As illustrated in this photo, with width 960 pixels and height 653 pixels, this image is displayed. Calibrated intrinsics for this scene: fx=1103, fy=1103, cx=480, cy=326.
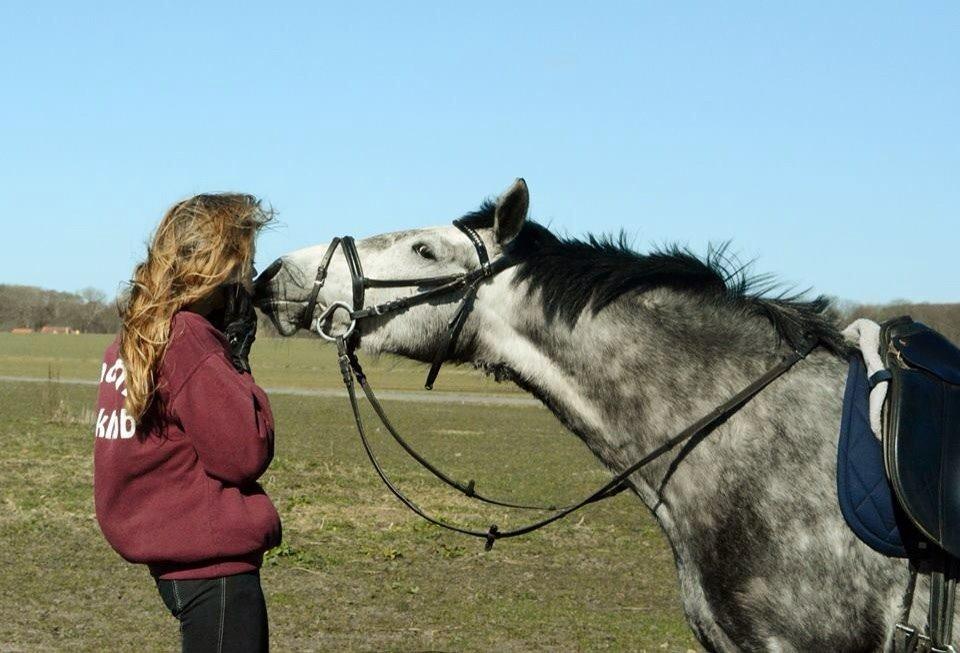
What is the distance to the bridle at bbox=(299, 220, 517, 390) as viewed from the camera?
13.4ft

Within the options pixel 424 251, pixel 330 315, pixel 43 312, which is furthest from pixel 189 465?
pixel 43 312

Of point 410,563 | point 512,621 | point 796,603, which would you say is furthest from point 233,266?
point 410,563

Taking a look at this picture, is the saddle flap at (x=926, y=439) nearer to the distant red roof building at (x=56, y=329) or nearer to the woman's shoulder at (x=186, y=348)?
the woman's shoulder at (x=186, y=348)

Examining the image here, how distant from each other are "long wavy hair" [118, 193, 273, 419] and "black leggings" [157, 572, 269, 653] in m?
0.59

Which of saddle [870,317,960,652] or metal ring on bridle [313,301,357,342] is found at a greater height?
Result: metal ring on bridle [313,301,357,342]

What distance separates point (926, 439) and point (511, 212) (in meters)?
1.60

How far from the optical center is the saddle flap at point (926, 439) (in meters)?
3.45

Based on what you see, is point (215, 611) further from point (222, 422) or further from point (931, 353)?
point (931, 353)

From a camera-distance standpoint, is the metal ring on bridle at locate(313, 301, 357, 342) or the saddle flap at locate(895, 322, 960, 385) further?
the metal ring on bridle at locate(313, 301, 357, 342)

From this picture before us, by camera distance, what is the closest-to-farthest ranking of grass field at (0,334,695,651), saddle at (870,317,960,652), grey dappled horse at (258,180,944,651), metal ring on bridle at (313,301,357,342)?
1. saddle at (870,317,960,652)
2. grey dappled horse at (258,180,944,651)
3. metal ring on bridle at (313,301,357,342)
4. grass field at (0,334,695,651)

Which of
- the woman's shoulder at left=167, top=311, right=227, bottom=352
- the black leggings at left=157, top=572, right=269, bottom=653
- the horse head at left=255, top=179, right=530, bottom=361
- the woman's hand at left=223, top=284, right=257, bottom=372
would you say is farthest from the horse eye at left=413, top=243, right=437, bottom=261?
the black leggings at left=157, top=572, right=269, bottom=653

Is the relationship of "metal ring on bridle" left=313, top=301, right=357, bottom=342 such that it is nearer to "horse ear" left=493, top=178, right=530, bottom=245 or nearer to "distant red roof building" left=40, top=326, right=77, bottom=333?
"horse ear" left=493, top=178, right=530, bottom=245

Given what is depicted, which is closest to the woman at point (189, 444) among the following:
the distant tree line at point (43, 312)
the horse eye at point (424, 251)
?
the horse eye at point (424, 251)

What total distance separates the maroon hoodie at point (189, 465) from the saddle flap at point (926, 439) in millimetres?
1979
